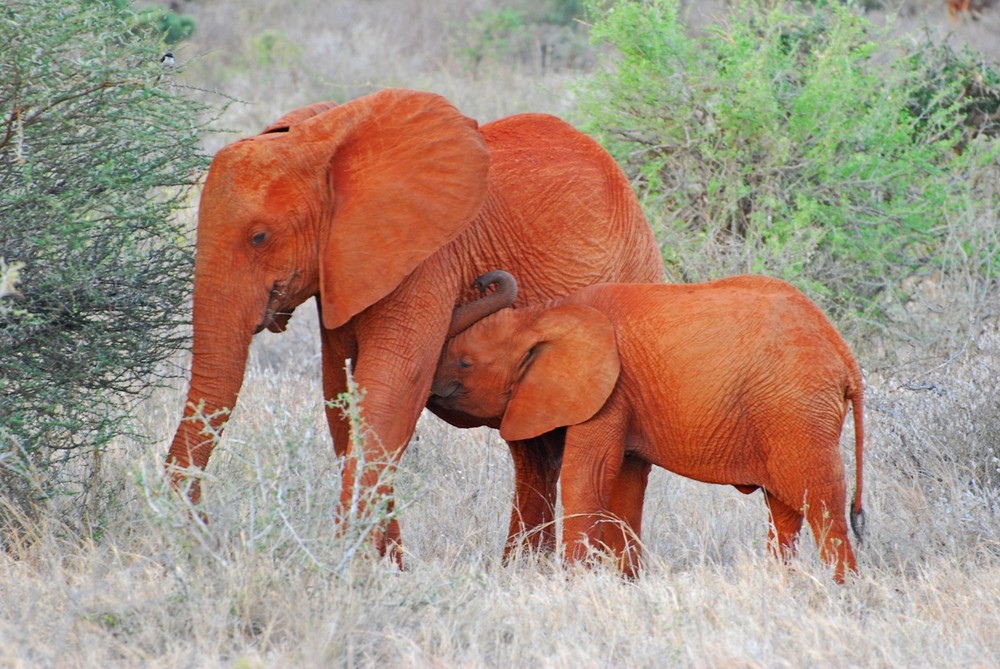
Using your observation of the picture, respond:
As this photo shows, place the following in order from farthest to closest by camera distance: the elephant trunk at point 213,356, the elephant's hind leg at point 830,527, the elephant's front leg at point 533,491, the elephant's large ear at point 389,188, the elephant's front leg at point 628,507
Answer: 1. the elephant's front leg at point 533,491
2. the elephant's front leg at point 628,507
3. the elephant's hind leg at point 830,527
4. the elephant's large ear at point 389,188
5. the elephant trunk at point 213,356

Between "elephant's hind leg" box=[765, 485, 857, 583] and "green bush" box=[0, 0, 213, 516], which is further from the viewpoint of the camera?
"green bush" box=[0, 0, 213, 516]

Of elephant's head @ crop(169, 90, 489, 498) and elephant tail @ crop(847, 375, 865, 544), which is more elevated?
elephant's head @ crop(169, 90, 489, 498)

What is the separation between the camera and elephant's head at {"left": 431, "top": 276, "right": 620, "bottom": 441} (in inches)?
233

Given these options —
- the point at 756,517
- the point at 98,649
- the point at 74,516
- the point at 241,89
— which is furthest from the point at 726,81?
the point at 241,89

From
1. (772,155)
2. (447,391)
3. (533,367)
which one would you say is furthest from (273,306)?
(772,155)

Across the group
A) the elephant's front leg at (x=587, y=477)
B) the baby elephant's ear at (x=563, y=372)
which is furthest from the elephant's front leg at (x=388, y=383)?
the elephant's front leg at (x=587, y=477)

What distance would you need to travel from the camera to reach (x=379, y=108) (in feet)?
18.7

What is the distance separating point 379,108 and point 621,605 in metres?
2.08

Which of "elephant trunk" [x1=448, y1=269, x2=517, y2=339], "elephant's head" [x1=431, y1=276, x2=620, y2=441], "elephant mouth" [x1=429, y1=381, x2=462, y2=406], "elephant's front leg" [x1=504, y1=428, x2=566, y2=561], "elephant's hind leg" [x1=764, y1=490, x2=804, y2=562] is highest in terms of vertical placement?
"elephant trunk" [x1=448, y1=269, x2=517, y2=339]

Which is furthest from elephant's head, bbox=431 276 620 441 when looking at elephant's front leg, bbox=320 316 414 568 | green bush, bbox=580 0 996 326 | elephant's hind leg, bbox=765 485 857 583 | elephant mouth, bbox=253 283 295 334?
green bush, bbox=580 0 996 326

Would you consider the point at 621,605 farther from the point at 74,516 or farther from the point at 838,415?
the point at 74,516

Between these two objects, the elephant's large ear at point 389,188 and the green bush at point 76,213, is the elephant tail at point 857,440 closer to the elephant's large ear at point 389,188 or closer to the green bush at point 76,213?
the elephant's large ear at point 389,188

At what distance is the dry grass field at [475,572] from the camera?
459 centimetres

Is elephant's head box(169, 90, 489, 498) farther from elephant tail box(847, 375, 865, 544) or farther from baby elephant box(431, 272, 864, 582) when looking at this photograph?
elephant tail box(847, 375, 865, 544)
